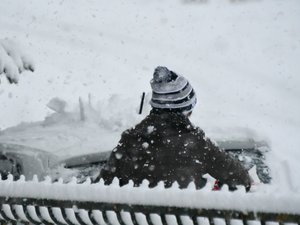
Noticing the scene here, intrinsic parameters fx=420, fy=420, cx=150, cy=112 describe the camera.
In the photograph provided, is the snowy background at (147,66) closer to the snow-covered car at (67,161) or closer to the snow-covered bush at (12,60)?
the snow-covered car at (67,161)

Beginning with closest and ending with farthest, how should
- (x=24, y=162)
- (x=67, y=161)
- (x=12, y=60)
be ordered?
(x=24, y=162), (x=12, y=60), (x=67, y=161)

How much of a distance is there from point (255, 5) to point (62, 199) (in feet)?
34.9

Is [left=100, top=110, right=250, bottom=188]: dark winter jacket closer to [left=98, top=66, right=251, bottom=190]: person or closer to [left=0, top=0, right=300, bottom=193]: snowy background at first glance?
[left=98, top=66, right=251, bottom=190]: person

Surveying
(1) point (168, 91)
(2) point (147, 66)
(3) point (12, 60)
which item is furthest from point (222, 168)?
(2) point (147, 66)

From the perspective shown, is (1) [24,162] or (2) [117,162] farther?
(1) [24,162]

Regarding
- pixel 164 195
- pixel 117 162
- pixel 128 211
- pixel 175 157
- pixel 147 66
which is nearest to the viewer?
pixel 164 195

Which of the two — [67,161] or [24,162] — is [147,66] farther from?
[24,162]

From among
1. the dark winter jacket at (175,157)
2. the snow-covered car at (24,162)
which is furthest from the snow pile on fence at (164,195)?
the snow-covered car at (24,162)

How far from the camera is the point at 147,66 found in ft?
31.6

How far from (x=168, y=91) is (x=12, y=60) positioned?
2.28 meters

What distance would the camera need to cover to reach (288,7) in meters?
11.5

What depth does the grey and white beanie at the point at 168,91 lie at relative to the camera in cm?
316

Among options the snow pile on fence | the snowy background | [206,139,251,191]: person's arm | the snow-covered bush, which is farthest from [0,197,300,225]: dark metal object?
the snowy background

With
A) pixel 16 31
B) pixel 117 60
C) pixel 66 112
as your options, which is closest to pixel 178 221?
pixel 66 112
